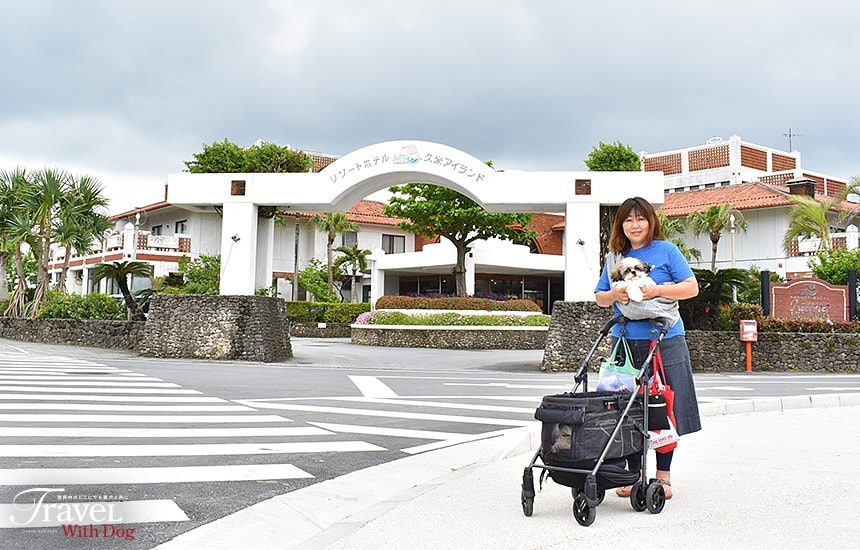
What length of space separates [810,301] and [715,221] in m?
19.5

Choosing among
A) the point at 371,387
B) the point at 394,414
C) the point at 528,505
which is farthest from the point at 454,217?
the point at 528,505

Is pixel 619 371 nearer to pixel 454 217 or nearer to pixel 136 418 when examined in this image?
pixel 136 418

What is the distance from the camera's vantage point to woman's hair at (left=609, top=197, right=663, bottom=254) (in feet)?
16.5

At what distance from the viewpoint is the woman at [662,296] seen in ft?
15.7

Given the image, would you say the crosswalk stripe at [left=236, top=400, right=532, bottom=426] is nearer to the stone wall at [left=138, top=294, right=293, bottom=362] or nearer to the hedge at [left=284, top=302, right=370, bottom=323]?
the stone wall at [left=138, top=294, right=293, bottom=362]

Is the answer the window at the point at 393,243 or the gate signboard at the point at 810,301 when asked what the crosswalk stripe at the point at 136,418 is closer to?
the gate signboard at the point at 810,301

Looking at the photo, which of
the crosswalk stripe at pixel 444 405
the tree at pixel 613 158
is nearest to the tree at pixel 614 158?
the tree at pixel 613 158

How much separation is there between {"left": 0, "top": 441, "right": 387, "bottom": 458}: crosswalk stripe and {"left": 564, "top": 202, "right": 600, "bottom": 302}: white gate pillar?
12875mm

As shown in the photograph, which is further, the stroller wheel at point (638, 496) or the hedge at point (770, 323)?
the hedge at point (770, 323)

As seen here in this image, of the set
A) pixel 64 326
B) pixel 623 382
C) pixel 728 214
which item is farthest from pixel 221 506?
pixel 728 214

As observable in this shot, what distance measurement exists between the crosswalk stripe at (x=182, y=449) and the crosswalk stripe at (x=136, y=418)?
1.50 metres

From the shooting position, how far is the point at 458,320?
3097 centimetres

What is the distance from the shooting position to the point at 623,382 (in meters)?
4.74

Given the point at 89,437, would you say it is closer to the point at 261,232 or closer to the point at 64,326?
the point at 261,232
